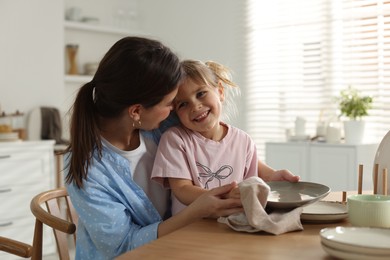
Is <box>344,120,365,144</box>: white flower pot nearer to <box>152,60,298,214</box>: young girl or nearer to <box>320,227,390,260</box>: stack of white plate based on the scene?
<box>152,60,298,214</box>: young girl

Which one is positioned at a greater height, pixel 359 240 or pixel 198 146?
pixel 198 146

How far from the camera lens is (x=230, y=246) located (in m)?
1.11

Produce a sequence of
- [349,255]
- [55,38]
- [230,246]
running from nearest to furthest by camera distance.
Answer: [349,255] < [230,246] < [55,38]

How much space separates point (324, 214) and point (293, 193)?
6.6 inches

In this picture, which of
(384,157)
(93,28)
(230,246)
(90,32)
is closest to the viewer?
(230,246)

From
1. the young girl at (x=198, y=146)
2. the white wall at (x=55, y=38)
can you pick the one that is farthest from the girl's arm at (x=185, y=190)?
the white wall at (x=55, y=38)

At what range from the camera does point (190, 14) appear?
5441 millimetres

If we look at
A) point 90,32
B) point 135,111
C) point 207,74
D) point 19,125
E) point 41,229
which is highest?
point 90,32

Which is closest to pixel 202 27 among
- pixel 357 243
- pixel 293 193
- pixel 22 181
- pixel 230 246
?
pixel 22 181

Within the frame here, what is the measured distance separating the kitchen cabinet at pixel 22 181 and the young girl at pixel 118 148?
8.39 feet

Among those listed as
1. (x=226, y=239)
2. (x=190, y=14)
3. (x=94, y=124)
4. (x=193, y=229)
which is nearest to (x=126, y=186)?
(x=94, y=124)

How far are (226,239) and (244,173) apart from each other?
60 cm

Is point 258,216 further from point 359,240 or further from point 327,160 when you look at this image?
point 327,160

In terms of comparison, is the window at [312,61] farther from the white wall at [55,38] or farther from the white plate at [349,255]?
the white plate at [349,255]
